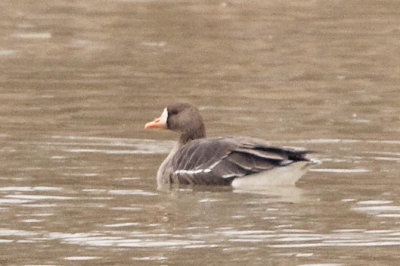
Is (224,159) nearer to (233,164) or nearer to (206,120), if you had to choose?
(233,164)

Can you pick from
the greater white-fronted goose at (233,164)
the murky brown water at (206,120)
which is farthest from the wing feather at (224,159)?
the murky brown water at (206,120)

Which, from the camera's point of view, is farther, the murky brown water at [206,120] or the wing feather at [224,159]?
the wing feather at [224,159]

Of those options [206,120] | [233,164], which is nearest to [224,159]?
[233,164]

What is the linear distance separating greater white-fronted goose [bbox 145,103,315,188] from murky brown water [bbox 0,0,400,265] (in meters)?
0.21

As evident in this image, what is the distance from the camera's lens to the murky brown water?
443 inches

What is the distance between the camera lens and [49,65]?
22188 mm

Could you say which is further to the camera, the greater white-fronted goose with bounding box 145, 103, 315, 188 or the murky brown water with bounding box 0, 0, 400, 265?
the greater white-fronted goose with bounding box 145, 103, 315, 188

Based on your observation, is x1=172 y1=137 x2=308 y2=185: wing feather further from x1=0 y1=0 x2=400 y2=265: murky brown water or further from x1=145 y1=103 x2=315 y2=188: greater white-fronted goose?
x1=0 y1=0 x2=400 y2=265: murky brown water

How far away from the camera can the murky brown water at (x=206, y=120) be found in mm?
11258

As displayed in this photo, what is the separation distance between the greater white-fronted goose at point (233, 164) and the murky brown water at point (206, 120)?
0.21 meters

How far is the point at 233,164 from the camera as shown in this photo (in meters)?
14.1

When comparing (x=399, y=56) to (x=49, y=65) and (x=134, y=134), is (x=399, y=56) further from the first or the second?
(x=134, y=134)

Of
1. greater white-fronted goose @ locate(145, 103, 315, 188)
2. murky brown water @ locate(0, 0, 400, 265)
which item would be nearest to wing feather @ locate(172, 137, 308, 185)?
greater white-fronted goose @ locate(145, 103, 315, 188)

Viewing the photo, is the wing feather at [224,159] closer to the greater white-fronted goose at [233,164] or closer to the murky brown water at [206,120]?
the greater white-fronted goose at [233,164]
